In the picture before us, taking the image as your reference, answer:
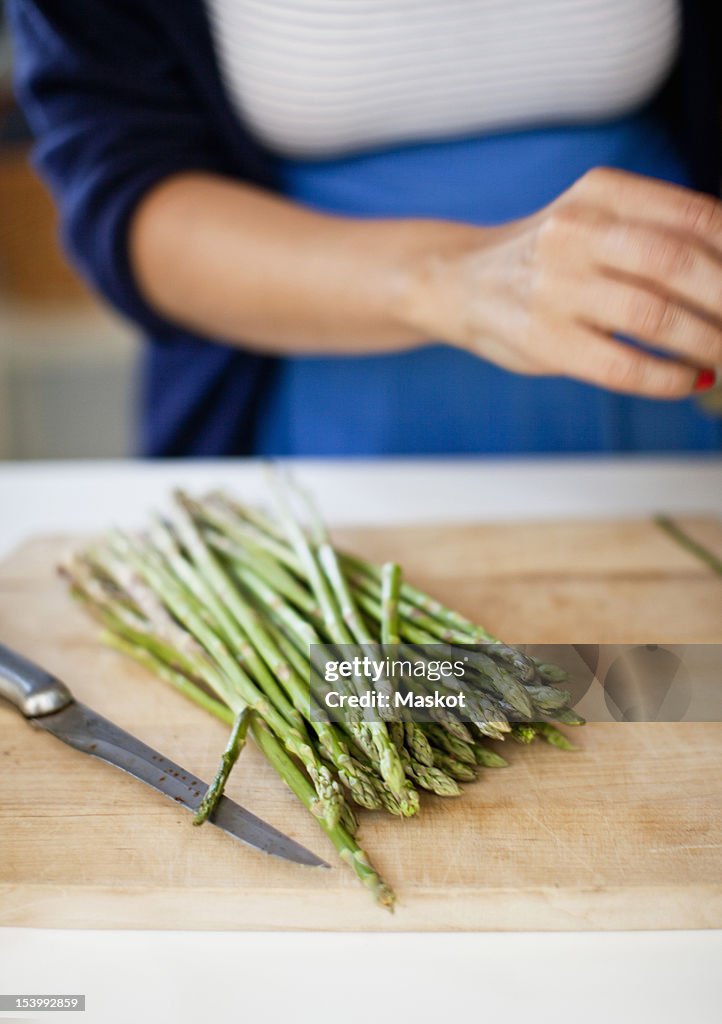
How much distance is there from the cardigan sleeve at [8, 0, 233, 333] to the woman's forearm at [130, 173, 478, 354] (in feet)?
0.10

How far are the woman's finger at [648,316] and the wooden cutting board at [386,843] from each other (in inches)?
11.0

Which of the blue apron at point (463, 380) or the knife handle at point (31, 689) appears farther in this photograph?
the blue apron at point (463, 380)

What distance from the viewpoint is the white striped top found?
104cm

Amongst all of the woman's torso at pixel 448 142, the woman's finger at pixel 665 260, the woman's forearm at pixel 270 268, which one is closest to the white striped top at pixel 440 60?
the woman's torso at pixel 448 142

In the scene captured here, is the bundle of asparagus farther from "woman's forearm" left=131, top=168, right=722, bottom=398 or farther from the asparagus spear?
"woman's forearm" left=131, top=168, right=722, bottom=398

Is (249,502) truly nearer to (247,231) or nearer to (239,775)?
(247,231)

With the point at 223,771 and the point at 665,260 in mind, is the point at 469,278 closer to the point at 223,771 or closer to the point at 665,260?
the point at 665,260

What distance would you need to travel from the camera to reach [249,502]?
108cm

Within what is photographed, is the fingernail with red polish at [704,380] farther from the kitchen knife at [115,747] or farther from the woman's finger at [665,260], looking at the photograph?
the kitchen knife at [115,747]

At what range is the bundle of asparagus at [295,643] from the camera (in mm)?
554

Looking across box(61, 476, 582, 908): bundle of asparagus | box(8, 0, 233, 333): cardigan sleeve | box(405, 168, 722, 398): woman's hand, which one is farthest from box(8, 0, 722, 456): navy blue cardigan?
box(405, 168, 722, 398): woman's hand

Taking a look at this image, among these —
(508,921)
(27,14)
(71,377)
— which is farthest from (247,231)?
(71,377)

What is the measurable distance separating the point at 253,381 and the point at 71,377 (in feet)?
6.37

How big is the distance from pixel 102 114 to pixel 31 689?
77 cm
